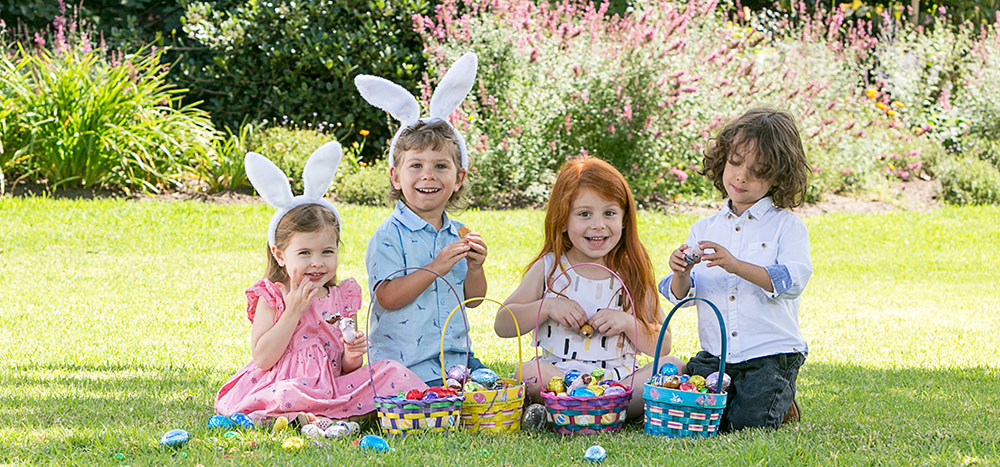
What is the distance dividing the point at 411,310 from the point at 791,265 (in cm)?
140

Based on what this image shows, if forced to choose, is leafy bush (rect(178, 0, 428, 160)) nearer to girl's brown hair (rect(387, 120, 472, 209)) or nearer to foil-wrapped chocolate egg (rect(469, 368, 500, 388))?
girl's brown hair (rect(387, 120, 472, 209))

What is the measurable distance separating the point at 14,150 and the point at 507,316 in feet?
23.0

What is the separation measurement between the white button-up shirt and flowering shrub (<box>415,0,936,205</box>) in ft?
18.6

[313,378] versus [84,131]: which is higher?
[84,131]

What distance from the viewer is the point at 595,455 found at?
303 centimetres

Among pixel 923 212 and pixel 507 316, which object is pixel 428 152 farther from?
pixel 923 212

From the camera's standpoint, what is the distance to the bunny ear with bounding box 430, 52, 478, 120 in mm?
3934

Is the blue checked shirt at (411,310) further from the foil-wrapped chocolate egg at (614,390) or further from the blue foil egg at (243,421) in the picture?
the foil-wrapped chocolate egg at (614,390)

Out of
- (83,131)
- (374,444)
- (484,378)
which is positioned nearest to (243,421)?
(374,444)

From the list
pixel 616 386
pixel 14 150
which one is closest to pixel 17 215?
pixel 14 150

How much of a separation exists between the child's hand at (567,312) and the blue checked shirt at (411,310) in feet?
1.15

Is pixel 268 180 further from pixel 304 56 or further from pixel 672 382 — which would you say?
pixel 304 56

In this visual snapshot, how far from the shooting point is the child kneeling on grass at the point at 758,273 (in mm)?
3574

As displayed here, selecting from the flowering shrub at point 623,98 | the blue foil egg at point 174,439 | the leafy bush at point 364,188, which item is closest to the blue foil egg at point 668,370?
the blue foil egg at point 174,439
